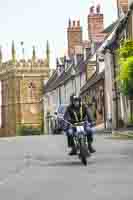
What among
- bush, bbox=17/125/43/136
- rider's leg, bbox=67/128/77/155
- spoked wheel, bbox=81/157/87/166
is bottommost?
bush, bbox=17/125/43/136

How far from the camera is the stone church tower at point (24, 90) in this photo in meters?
125

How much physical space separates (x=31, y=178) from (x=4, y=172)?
196 cm

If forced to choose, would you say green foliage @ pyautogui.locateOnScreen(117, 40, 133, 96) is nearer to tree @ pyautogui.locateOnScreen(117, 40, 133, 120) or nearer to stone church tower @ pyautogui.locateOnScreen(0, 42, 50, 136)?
tree @ pyautogui.locateOnScreen(117, 40, 133, 120)

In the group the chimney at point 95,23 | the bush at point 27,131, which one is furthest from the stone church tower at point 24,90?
the chimney at point 95,23

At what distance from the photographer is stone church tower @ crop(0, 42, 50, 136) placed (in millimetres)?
124812

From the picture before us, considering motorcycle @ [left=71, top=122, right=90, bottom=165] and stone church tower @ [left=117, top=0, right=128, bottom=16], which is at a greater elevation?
stone church tower @ [left=117, top=0, right=128, bottom=16]

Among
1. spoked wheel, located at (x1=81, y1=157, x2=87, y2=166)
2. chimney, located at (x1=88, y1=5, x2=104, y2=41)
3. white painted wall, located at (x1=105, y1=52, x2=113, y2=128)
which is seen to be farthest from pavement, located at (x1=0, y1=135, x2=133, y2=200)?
chimney, located at (x1=88, y1=5, x2=104, y2=41)

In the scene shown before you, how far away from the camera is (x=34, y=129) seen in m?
113

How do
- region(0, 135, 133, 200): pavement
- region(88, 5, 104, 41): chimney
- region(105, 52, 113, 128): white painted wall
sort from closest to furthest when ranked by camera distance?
region(0, 135, 133, 200): pavement, region(105, 52, 113, 128): white painted wall, region(88, 5, 104, 41): chimney

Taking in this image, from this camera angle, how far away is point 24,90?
127125 millimetres

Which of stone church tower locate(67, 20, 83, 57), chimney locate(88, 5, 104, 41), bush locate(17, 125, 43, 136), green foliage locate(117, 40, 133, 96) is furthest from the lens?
bush locate(17, 125, 43, 136)

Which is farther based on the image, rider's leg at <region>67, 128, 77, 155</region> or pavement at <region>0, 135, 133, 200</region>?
rider's leg at <region>67, 128, 77, 155</region>

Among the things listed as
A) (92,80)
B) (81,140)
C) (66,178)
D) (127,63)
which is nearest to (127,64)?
(127,63)

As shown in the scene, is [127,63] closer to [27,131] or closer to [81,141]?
[81,141]
